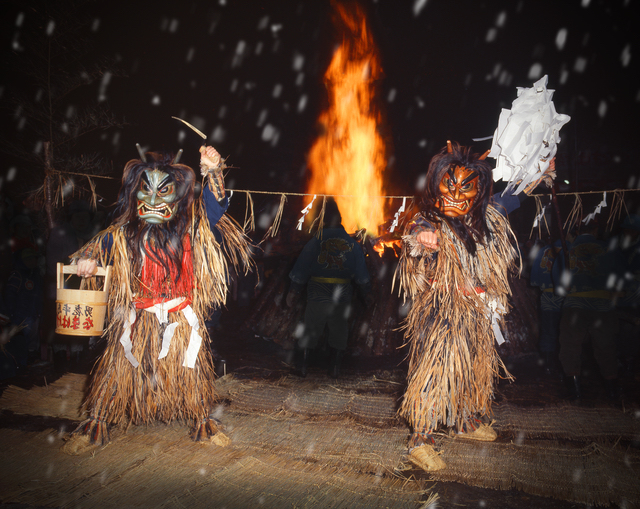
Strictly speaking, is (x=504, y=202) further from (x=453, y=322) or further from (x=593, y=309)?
(x=593, y=309)

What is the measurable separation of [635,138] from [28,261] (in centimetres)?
962

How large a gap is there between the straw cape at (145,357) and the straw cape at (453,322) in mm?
1311

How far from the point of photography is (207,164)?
2.45 m

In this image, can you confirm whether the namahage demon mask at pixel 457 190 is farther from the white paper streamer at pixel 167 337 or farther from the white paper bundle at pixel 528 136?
the white paper streamer at pixel 167 337

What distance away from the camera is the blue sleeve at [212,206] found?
8.45 feet

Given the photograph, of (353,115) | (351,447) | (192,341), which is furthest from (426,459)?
(353,115)

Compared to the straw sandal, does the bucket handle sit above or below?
above

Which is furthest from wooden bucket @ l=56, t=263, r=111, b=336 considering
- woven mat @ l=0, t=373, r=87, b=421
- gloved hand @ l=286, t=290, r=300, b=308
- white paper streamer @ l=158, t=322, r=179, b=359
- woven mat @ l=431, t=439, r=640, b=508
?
gloved hand @ l=286, t=290, r=300, b=308

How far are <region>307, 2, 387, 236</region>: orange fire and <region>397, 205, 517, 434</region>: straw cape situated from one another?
22.8ft

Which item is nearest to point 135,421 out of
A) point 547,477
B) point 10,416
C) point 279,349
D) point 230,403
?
point 230,403

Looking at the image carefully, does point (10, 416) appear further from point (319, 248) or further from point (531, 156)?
point (531, 156)

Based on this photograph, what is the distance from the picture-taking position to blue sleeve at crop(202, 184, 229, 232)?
8.45ft

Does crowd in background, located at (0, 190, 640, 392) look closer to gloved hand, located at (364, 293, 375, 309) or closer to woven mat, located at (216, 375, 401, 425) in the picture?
woven mat, located at (216, 375, 401, 425)

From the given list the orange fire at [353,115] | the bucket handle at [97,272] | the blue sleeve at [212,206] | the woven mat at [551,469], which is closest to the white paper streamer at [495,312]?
the woven mat at [551,469]
